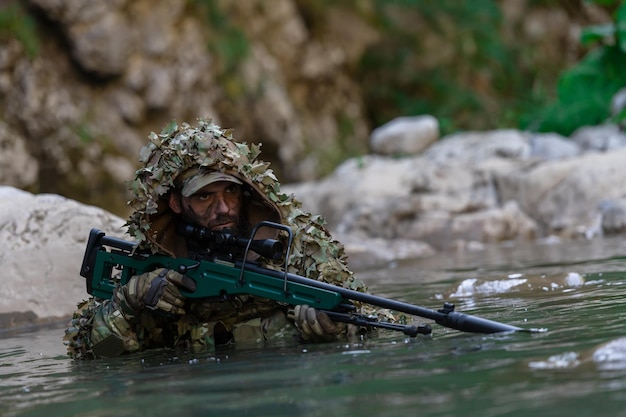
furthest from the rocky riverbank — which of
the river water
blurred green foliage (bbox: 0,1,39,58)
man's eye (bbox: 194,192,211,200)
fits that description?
blurred green foliage (bbox: 0,1,39,58)

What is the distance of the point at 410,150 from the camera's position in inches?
821

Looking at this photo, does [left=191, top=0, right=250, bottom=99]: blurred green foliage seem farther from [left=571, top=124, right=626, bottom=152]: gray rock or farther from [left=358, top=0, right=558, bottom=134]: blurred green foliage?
[left=571, top=124, right=626, bottom=152]: gray rock

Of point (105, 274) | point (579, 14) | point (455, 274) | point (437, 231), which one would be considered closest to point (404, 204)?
point (437, 231)

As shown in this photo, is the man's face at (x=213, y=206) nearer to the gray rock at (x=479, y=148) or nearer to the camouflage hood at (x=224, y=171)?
the camouflage hood at (x=224, y=171)

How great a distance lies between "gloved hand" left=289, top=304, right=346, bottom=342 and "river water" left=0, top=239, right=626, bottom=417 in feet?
0.22

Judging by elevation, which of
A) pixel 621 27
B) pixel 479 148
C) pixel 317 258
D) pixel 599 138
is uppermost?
pixel 621 27

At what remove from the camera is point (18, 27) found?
659 inches

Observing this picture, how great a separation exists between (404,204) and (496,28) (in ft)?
43.9

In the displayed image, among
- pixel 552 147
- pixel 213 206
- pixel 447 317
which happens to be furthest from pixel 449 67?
pixel 447 317

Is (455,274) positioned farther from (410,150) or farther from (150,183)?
(410,150)

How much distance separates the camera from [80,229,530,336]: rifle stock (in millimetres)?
4305

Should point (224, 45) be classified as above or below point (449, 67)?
below

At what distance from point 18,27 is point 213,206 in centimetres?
1289

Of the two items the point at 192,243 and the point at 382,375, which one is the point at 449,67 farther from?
the point at 382,375
